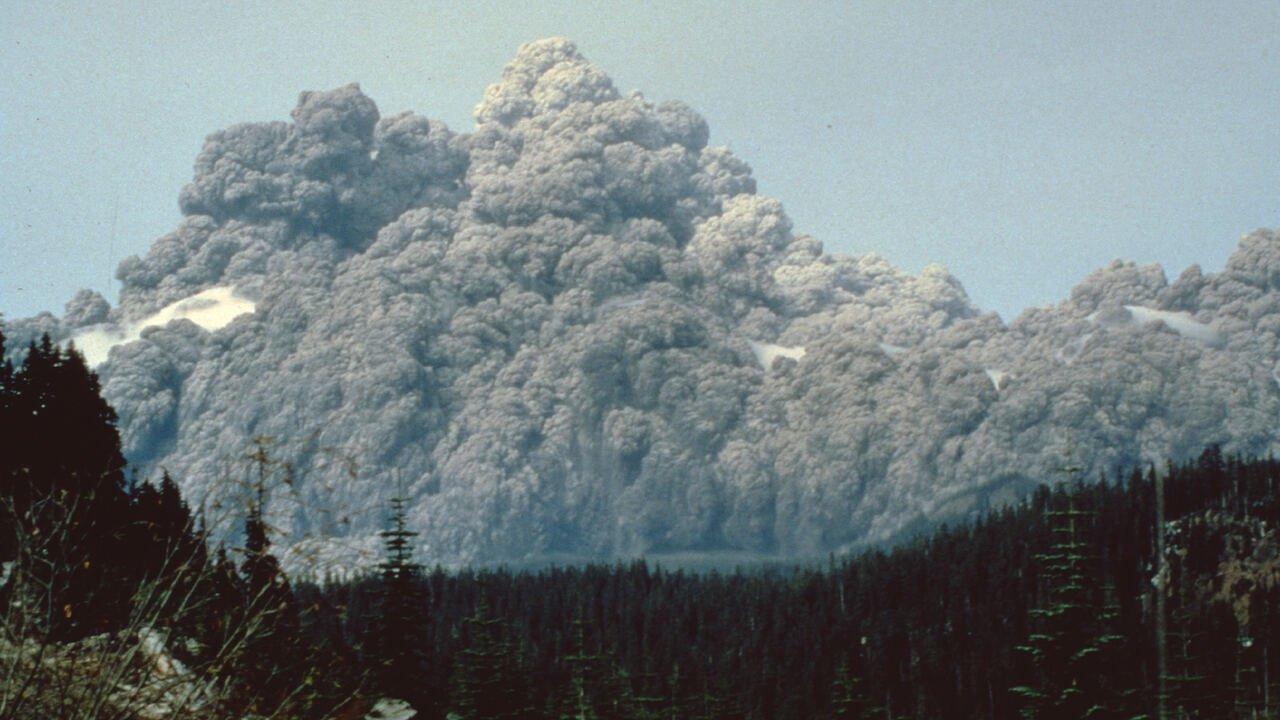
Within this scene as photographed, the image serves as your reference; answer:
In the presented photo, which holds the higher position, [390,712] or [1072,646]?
[1072,646]

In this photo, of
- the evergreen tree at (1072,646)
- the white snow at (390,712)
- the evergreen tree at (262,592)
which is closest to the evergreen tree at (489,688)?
the evergreen tree at (1072,646)

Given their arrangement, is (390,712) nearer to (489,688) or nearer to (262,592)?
(262,592)

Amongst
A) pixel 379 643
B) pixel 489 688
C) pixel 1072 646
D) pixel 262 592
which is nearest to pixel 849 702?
pixel 489 688

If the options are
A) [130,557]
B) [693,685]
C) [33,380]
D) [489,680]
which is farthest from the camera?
[693,685]

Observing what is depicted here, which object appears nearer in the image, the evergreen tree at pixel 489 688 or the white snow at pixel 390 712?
the white snow at pixel 390 712

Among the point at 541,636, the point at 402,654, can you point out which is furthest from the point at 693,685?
the point at 402,654

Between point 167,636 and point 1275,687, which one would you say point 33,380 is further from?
point 1275,687

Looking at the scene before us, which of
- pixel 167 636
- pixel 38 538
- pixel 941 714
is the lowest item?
pixel 941 714

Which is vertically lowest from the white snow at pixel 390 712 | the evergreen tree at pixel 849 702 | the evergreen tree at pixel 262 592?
the evergreen tree at pixel 849 702

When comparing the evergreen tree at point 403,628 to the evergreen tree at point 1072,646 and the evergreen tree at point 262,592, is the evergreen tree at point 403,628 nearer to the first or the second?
the evergreen tree at point 1072,646

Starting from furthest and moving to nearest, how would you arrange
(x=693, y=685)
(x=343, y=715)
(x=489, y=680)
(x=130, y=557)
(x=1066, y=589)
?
(x=693, y=685), (x=489, y=680), (x=1066, y=589), (x=130, y=557), (x=343, y=715)

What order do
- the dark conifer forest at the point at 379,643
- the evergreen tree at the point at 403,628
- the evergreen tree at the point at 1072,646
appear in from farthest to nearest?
the evergreen tree at the point at 403,628
the evergreen tree at the point at 1072,646
the dark conifer forest at the point at 379,643
